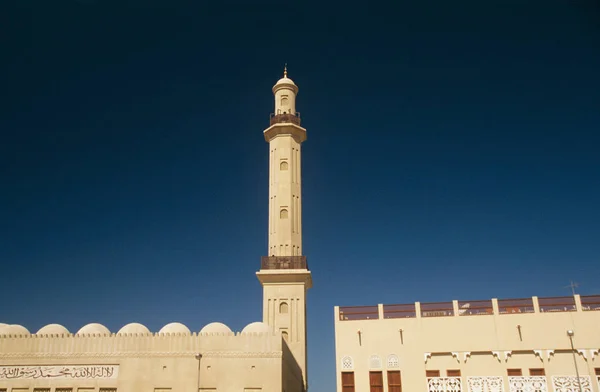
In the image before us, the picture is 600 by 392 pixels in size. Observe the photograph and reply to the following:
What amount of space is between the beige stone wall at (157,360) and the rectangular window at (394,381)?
6.30 meters

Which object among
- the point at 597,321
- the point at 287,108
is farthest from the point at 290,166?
the point at 597,321

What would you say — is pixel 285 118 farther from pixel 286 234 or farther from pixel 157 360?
pixel 157 360

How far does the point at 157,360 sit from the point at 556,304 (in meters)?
21.1

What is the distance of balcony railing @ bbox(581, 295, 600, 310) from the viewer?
29047 mm

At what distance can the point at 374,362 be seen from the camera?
2969cm

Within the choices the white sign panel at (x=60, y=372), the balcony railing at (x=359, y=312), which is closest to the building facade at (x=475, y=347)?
the balcony railing at (x=359, y=312)

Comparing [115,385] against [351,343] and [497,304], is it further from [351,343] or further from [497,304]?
[497,304]

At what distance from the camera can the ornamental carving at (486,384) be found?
28.7 meters

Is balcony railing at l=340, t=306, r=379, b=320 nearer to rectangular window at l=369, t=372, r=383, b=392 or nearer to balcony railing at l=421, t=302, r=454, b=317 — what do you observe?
balcony railing at l=421, t=302, r=454, b=317

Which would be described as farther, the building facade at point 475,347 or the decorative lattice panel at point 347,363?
the decorative lattice panel at point 347,363

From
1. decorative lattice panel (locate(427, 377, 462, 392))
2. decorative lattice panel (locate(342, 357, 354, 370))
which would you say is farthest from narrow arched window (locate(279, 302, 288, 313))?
decorative lattice panel (locate(427, 377, 462, 392))

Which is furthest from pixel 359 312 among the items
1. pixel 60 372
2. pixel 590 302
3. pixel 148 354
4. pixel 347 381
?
pixel 60 372

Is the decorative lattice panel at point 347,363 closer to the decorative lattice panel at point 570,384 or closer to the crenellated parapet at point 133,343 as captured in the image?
the crenellated parapet at point 133,343

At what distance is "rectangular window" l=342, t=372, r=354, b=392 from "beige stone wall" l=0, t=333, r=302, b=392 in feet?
14.9
